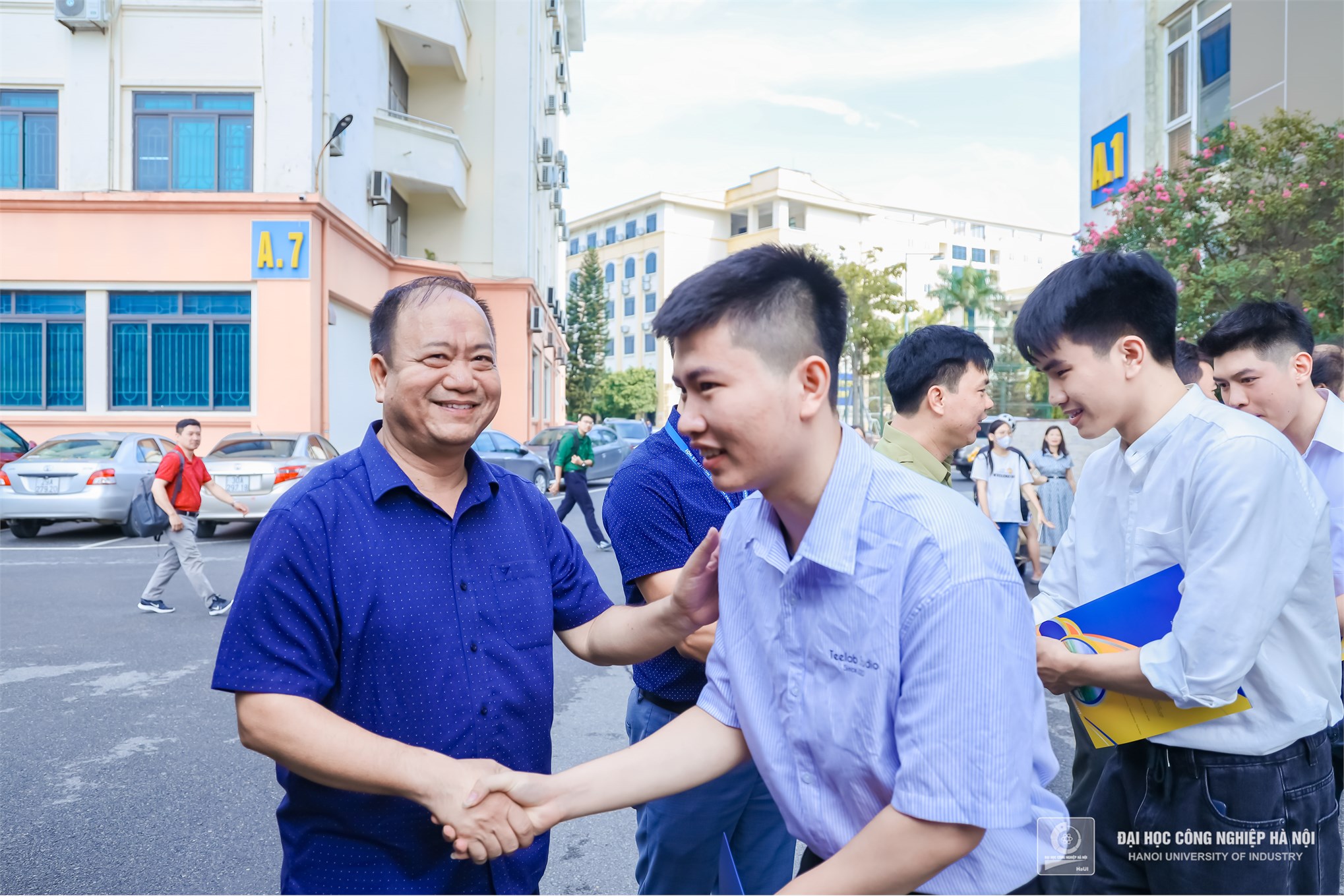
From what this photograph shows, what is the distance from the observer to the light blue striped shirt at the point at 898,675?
1.42 meters

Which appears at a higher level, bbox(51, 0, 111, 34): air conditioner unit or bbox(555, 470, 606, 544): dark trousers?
bbox(51, 0, 111, 34): air conditioner unit

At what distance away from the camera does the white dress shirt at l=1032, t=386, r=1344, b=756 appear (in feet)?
6.48

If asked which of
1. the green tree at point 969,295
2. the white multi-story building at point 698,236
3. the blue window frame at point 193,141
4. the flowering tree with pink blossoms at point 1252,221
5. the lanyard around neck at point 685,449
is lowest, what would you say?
the lanyard around neck at point 685,449

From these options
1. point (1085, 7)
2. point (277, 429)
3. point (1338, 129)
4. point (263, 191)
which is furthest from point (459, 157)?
point (1338, 129)

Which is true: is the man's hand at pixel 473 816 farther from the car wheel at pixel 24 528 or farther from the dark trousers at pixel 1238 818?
the car wheel at pixel 24 528

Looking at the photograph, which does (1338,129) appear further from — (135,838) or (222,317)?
(222,317)

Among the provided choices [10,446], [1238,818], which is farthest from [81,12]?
[1238,818]

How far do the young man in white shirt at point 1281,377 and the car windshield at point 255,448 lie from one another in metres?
11.9

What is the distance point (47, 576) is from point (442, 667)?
10071 millimetres

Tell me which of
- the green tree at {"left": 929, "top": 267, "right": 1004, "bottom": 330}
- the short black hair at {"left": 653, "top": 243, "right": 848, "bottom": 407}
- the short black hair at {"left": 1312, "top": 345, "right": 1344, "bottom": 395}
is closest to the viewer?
the short black hair at {"left": 653, "top": 243, "right": 848, "bottom": 407}

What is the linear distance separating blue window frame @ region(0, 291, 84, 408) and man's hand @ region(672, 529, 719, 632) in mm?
19145

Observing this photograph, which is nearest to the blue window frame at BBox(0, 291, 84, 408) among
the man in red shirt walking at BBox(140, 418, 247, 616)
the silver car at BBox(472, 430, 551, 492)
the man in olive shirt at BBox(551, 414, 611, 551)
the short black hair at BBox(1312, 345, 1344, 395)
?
the silver car at BBox(472, 430, 551, 492)

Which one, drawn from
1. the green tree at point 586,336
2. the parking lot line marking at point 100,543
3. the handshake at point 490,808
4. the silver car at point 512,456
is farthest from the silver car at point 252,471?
the green tree at point 586,336

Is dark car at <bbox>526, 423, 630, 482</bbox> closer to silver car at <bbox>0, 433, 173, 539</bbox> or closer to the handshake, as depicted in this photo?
silver car at <bbox>0, 433, 173, 539</bbox>
